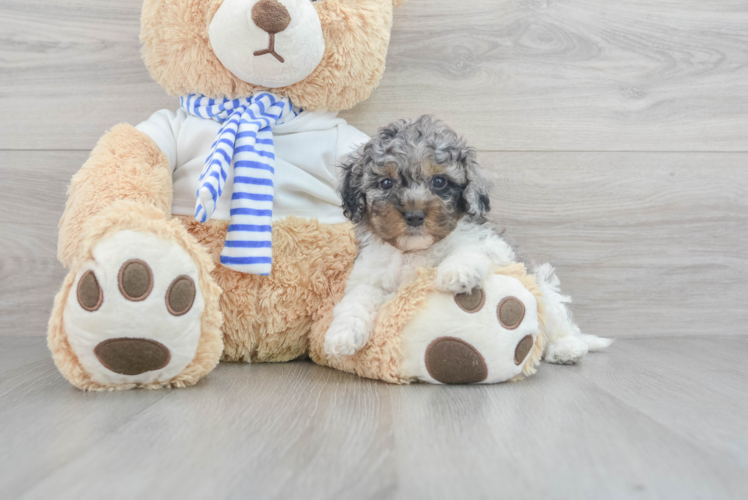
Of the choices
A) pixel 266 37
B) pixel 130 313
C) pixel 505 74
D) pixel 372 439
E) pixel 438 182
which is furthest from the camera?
pixel 505 74

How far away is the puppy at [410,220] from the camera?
1.47 meters

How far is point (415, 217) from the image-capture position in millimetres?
1451

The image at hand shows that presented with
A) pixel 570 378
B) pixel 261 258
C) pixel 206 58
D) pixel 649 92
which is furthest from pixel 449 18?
pixel 570 378

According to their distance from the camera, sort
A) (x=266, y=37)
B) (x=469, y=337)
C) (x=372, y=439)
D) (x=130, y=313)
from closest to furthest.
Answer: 1. (x=372, y=439)
2. (x=130, y=313)
3. (x=469, y=337)
4. (x=266, y=37)

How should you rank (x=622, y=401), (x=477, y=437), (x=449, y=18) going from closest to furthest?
(x=477, y=437)
(x=622, y=401)
(x=449, y=18)

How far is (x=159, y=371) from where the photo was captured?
1.40 meters

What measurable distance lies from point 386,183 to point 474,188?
0.79ft

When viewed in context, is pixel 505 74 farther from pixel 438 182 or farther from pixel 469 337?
pixel 469 337

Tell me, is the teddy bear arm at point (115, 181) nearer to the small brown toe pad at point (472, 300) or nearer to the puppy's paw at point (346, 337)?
the puppy's paw at point (346, 337)

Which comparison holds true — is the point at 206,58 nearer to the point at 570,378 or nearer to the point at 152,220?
the point at 152,220

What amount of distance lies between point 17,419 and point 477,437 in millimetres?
937

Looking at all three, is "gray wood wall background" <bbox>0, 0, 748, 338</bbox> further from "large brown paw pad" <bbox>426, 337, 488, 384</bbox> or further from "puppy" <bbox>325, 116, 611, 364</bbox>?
"large brown paw pad" <bbox>426, 337, 488, 384</bbox>

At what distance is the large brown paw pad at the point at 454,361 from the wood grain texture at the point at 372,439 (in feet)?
0.12

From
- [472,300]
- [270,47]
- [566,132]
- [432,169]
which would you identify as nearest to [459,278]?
[472,300]
